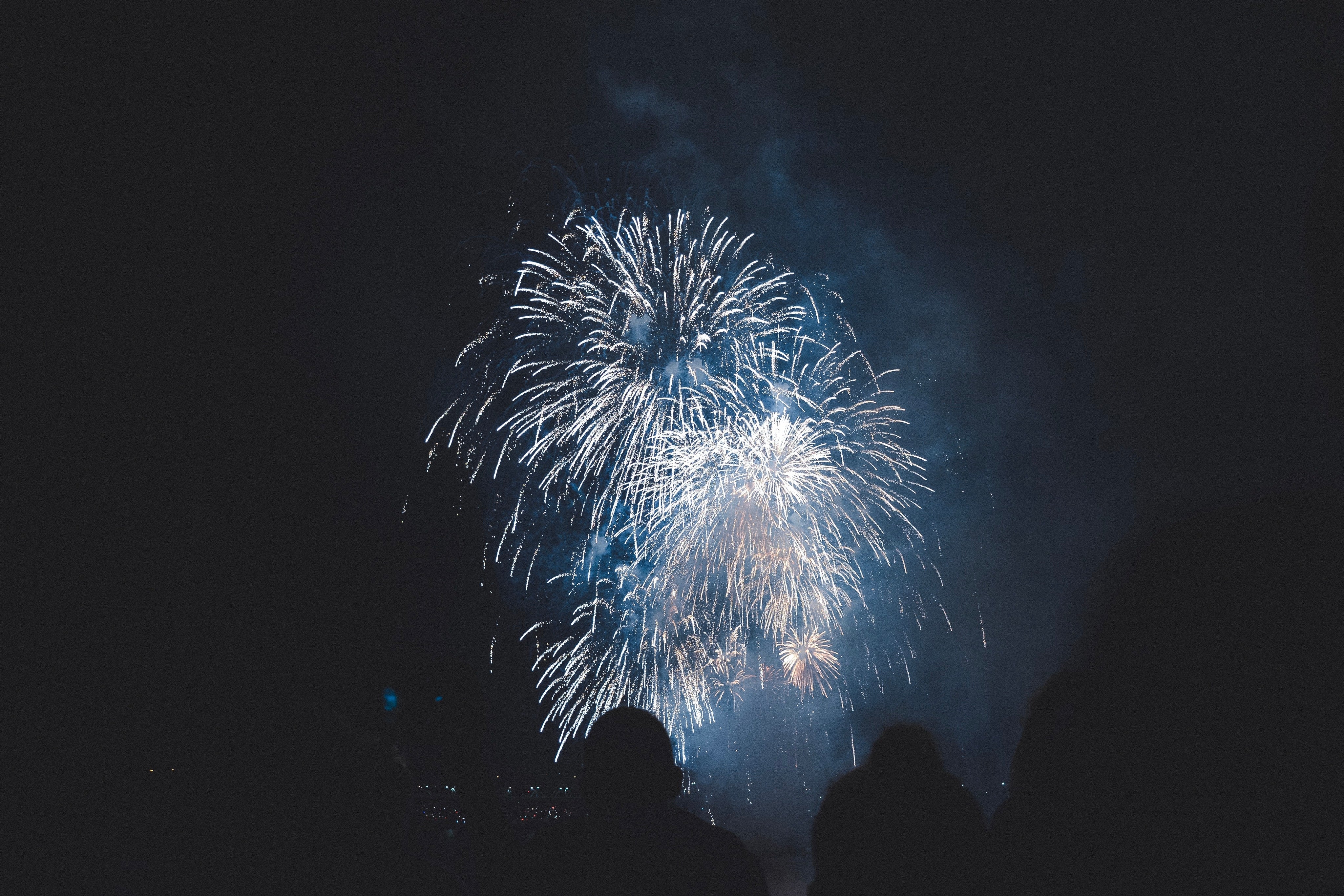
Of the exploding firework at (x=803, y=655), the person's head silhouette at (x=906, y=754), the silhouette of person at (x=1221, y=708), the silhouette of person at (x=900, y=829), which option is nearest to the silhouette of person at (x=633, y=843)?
the silhouette of person at (x=900, y=829)

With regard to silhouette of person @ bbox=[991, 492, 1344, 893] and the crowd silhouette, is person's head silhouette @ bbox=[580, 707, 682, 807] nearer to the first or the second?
the crowd silhouette

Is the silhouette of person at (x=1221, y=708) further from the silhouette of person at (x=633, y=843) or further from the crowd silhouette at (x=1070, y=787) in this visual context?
the silhouette of person at (x=633, y=843)

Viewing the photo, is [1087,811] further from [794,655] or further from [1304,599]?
[794,655]

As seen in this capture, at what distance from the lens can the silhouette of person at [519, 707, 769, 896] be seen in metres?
2.57

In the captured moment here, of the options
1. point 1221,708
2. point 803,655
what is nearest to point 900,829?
point 1221,708

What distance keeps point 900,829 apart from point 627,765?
1088 millimetres

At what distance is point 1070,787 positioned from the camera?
5.26ft

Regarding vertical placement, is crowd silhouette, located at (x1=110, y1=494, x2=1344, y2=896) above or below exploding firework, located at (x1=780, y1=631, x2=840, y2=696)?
below

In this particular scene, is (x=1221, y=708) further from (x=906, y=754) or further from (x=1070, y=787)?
(x=906, y=754)

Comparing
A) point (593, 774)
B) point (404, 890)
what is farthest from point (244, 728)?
point (593, 774)

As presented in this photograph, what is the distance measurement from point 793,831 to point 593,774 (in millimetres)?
55133

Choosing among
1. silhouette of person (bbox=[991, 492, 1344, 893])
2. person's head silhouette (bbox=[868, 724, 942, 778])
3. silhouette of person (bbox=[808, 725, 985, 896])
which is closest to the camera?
silhouette of person (bbox=[991, 492, 1344, 893])

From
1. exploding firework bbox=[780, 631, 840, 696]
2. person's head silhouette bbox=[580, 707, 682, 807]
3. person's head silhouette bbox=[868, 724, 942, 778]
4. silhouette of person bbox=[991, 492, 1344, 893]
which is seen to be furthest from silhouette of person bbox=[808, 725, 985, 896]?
exploding firework bbox=[780, 631, 840, 696]

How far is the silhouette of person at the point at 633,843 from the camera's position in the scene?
257cm
